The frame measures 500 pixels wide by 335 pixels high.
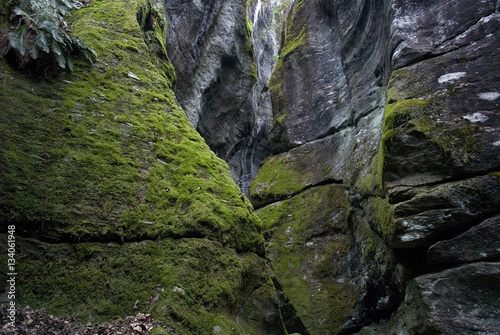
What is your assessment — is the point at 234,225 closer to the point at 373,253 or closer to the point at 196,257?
the point at 196,257

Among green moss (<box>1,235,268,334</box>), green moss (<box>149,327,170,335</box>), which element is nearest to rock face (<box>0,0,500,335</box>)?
green moss (<box>1,235,268,334</box>)

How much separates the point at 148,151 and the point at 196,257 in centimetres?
250

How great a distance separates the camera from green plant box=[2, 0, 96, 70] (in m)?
5.63

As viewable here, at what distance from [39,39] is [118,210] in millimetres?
3683

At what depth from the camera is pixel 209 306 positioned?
15.3ft

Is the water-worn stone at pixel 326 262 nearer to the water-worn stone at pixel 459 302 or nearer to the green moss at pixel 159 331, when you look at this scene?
the water-worn stone at pixel 459 302

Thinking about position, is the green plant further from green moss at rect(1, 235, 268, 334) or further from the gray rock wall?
the gray rock wall

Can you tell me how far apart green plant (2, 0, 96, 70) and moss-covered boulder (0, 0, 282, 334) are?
346mm

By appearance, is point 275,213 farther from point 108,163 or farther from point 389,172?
point 108,163

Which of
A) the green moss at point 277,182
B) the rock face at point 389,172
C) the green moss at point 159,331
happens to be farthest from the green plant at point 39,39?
the green moss at point 277,182

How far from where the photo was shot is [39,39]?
18.9 feet

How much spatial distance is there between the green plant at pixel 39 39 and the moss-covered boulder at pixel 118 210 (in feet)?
1.14

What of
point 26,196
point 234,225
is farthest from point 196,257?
point 26,196

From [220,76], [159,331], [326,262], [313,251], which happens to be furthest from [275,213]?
[220,76]
